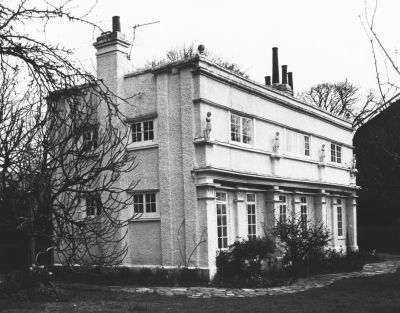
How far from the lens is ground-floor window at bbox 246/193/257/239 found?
1981cm

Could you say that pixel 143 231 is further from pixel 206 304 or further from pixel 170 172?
pixel 206 304

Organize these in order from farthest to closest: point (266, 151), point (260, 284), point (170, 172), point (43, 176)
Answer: point (266, 151)
point (170, 172)
point (260, 284)
point (43, 176)

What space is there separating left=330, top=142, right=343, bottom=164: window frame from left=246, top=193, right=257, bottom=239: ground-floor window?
28.8 ft

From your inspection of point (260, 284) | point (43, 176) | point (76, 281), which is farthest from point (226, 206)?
point (43, 176)

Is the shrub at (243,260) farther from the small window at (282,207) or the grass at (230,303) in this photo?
the small window at (282,207)

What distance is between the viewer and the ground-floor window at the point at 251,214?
19812 millimetres

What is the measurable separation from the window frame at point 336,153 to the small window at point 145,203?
491 inches

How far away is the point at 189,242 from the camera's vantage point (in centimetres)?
1694

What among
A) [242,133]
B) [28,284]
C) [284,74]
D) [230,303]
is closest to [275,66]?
[284,74]

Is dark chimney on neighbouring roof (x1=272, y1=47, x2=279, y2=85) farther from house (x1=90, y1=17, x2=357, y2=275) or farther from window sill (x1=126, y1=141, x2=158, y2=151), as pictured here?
window sill (x1=126, y1=141, x2=158, y2=151)

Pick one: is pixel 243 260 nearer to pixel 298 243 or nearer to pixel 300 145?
pixel 298 243

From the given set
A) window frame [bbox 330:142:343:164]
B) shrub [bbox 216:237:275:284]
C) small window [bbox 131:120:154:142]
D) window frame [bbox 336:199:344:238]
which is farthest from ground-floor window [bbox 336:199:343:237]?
small window [bbox 131:120:154:142]

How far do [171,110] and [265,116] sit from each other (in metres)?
4.74

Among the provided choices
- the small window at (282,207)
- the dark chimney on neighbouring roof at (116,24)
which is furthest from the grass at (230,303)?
the dark chimney on neighbouring roof at (116,24)
